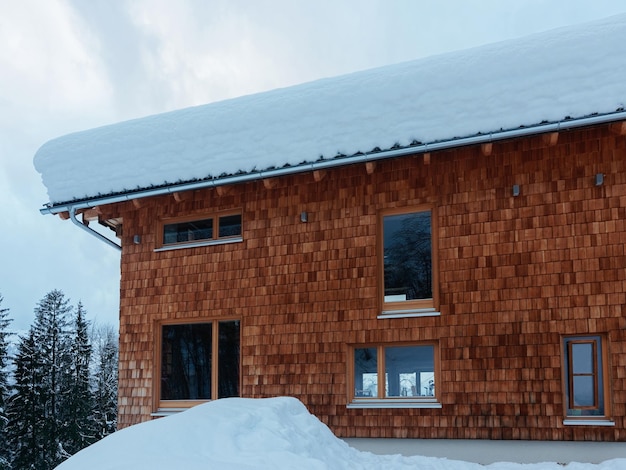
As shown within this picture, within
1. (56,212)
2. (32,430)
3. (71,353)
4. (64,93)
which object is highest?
(64,93)

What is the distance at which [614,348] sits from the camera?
7602 mm

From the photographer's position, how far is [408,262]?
8891 millimetres

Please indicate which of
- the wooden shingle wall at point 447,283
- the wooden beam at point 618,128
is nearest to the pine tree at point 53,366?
the wooden shingle wall at point 447,283

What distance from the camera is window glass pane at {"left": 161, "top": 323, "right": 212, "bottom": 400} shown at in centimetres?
1001

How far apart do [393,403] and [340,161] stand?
312 cm

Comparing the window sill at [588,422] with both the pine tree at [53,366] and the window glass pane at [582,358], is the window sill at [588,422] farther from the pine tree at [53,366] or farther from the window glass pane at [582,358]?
the pine tree at [53,366]

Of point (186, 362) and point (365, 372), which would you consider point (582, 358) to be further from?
point (186, 362)

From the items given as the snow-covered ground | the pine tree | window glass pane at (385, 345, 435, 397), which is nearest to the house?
window glass pane at (385, 345, 435, 397)

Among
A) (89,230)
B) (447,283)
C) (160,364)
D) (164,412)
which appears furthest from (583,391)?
(89,230)

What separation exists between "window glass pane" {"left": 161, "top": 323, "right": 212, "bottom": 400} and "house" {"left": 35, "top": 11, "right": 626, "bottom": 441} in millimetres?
25

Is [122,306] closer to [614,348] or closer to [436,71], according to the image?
[436,71]

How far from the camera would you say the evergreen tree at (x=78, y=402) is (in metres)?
32.4

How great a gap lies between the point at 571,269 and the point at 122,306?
650cm

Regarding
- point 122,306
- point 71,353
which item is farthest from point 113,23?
point 122,306
